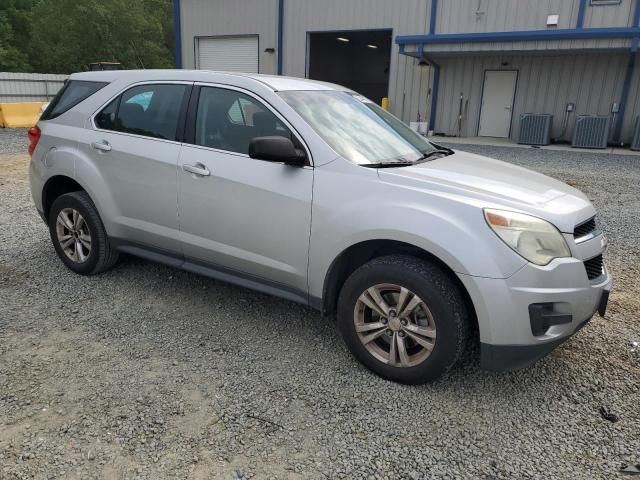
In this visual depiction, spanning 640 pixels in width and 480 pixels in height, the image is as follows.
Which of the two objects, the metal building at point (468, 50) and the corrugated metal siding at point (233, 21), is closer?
the metal building at point (468, 50)

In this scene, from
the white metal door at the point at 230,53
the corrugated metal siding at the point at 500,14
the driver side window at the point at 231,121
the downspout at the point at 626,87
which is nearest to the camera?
the driver side window at the point at 231,121

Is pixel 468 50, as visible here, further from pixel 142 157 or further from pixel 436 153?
pixel 142 157

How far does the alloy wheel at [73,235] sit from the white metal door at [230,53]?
19356 millimetres

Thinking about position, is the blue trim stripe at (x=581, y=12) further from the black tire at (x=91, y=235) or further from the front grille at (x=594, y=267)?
the black tire at (x=91, y=235)

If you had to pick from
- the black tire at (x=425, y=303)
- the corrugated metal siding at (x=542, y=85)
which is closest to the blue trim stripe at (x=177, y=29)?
the corrugated metal siding at (x=542, y=85)

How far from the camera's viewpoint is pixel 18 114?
18.0 m

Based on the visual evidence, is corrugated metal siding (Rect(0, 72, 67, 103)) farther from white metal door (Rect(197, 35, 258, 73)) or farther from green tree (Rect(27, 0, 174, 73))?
green tree (Rect(27, 0, 174, 73))

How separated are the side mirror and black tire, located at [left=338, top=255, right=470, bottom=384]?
82 centimetres

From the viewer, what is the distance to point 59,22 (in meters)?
41.9

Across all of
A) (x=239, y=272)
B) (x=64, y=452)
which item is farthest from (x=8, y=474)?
(x=239, y=272)

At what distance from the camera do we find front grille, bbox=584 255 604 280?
2.94 m

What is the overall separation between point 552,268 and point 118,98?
3.54 meters

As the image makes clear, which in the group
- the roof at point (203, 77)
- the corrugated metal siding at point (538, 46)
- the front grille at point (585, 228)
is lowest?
the front grille at point (585, 228)

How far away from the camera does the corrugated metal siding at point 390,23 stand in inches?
768
